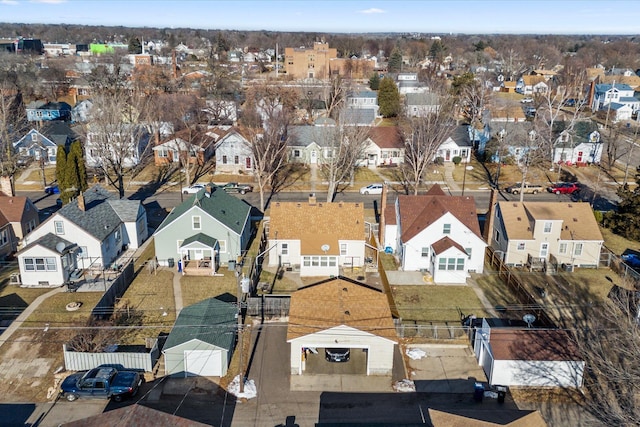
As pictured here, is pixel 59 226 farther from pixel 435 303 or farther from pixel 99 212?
pixel 435 303

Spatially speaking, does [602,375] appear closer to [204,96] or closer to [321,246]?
[321,246]

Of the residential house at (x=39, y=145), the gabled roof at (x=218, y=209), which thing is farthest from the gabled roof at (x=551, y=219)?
the residential house at (x=39, y=145)

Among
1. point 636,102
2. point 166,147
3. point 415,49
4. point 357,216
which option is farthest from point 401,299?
point 415,49

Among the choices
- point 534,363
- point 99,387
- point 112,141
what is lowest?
point 99,387

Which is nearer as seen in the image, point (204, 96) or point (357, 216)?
point (357, 216)

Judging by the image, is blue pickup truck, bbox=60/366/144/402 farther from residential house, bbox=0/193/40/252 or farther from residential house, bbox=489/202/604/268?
residential house, bbox=489/202/604/268

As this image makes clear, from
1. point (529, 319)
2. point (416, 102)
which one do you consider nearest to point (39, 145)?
point (529, 319)

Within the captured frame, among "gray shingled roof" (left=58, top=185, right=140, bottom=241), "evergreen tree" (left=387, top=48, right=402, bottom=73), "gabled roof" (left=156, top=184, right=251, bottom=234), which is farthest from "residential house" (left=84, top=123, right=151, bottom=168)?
"evergreen tree" (left=387, top=48, right=402, bottom=73)
